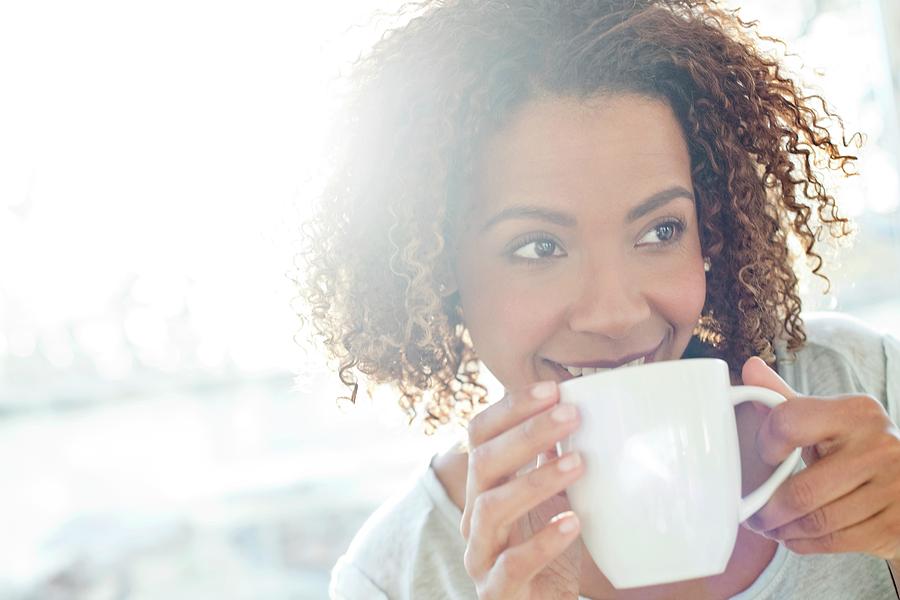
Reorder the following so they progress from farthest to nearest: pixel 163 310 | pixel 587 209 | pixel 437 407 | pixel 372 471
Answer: pixel 372 471 → pixel 163 310 → pixel 437 407 → pixel 587 209

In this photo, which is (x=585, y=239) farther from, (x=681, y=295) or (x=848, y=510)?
(x=848, y=510)

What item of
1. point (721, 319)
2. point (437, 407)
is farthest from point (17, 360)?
point (721, 319)

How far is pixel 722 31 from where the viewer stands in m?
1.20

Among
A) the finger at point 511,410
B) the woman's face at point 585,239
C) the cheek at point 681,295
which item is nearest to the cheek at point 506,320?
the woman's face at point 585,239

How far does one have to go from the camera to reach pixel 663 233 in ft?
3.49

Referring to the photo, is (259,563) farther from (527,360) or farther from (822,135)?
(822,135)

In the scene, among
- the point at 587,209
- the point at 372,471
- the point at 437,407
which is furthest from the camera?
the point at 372,471

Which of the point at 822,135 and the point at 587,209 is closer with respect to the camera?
the point at 587,209

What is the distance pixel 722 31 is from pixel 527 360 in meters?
0.50

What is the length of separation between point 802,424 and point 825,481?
0.18ft

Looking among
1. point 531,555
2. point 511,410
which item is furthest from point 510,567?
point 511,410

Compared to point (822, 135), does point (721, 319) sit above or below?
below

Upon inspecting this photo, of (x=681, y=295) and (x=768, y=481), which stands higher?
(x=681, y=295)

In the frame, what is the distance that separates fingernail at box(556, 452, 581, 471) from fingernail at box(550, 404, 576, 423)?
0.03 metres
